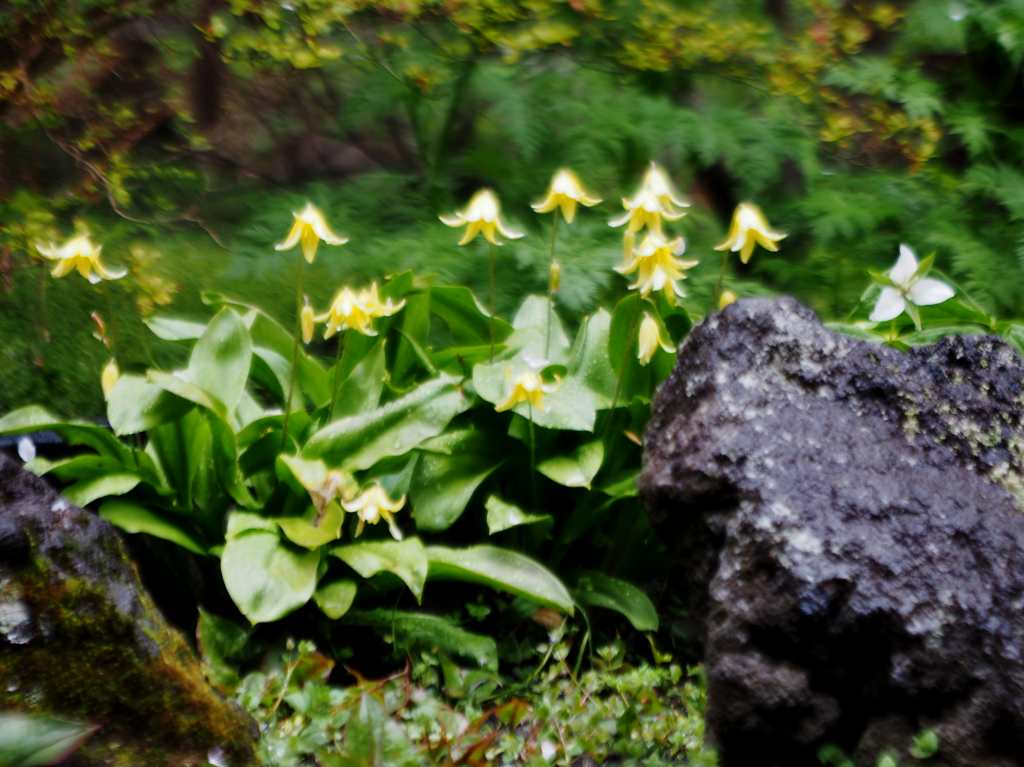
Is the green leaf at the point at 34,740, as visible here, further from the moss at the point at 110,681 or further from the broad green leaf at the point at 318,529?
the broad green leaf at the point at 318,529

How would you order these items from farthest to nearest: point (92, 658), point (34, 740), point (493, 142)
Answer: point (493, 142) < point (92, 658) < point (34, 740)

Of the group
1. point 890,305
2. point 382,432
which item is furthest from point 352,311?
point 890,305

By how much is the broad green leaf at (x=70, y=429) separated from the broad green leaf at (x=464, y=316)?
88cm

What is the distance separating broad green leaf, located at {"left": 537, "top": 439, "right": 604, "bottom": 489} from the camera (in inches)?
103

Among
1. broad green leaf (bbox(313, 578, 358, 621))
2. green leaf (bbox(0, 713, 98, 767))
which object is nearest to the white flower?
broad green leaf (bbox(313, 578, 358, 621))

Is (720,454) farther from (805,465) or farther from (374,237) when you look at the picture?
(374,237)

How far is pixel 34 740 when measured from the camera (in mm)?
1105

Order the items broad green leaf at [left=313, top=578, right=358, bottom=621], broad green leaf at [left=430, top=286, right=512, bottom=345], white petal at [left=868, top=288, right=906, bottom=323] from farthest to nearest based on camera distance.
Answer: broad green leaf at [left=430, top=286, right=512, bottom=345] → white petal at [left=868, top=288, right=906, bottom=323] → broad green leaf at [left=313, top=578, right=358, bottom=621]

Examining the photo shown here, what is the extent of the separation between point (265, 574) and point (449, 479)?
0.53 m

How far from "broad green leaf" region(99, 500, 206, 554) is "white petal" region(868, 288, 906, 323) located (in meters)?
1.74

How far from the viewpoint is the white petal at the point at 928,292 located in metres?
2.69

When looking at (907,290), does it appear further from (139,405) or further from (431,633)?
(139,405)

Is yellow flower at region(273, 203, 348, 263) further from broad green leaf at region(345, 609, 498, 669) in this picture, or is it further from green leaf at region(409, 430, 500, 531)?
broad green leaf at region(345, 609, 498, 669)

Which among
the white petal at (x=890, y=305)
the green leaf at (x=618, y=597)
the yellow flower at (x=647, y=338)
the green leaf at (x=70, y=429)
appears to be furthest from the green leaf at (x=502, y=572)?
the white petal at (x=890, y=305)
